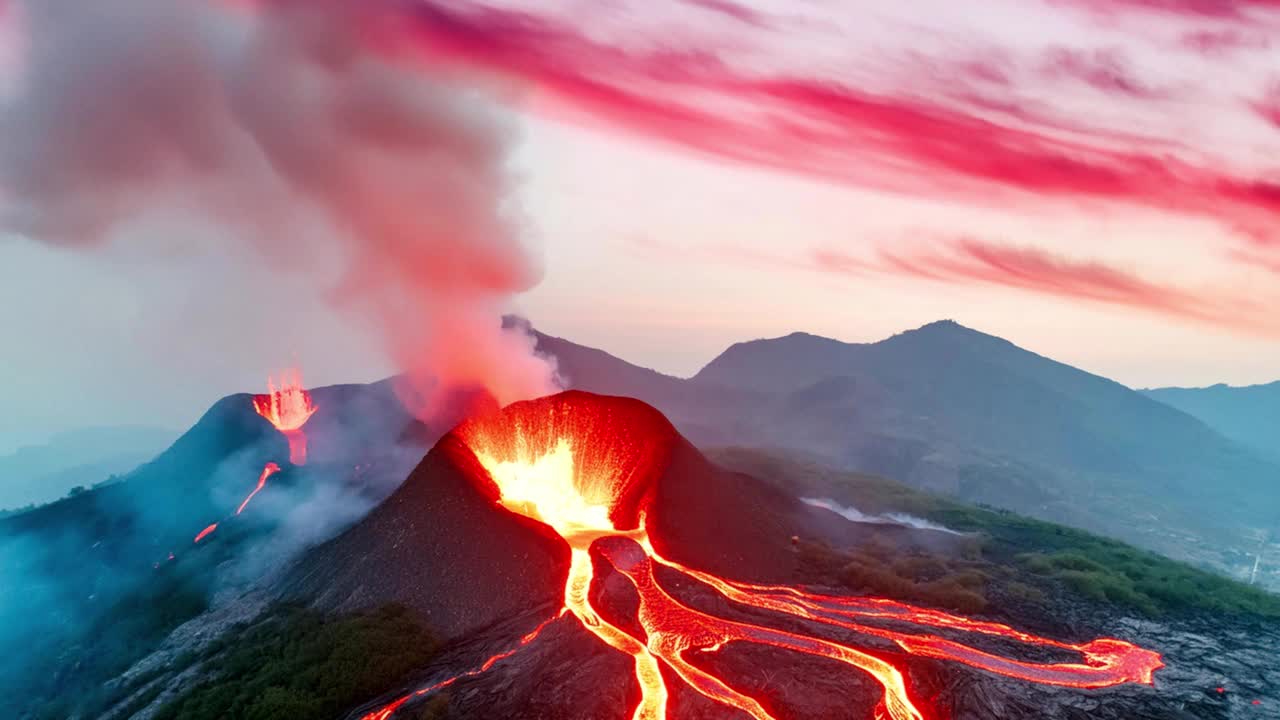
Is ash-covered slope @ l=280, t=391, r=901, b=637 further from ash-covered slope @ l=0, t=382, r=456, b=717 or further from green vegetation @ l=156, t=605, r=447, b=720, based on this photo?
ash-covered slope @ l=0, t=382, r=456, b=717

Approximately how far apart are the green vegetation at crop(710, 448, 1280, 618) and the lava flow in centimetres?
570

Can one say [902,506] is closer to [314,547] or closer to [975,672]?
[975,672]

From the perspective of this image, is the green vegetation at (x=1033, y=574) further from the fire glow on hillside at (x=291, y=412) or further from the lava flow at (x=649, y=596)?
the fire glow on hillside at (x=291, y=412)

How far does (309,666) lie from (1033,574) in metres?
67.3

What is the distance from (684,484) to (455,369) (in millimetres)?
51140

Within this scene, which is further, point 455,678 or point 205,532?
point 205,532

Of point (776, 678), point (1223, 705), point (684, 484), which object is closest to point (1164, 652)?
point (1223, 705)

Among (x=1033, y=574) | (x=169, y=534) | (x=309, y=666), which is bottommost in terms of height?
(x=169, y=534)

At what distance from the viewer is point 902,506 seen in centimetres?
11056

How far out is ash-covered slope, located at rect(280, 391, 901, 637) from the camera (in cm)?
4962

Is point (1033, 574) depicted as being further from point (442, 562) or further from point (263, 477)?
point (263, 477)

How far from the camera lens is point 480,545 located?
52.2 m

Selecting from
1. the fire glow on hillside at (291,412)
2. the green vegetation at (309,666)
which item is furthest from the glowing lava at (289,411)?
the green vegetation at (309,666)

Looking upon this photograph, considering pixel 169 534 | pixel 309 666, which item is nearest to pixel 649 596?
pixel 309 666
